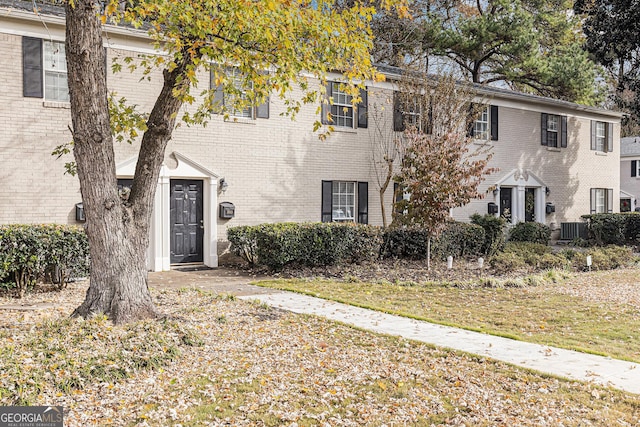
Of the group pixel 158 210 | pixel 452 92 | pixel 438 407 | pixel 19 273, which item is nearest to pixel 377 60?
pixel 452 92

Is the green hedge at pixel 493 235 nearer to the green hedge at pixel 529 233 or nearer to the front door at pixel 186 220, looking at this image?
the green hedge at pixel 529 233

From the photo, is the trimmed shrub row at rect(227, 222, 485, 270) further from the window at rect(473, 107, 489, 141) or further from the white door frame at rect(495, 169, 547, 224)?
the white door frame at rect(495, 169, 547, 224)

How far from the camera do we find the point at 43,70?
12375 mm

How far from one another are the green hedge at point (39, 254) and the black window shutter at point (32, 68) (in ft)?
11.1

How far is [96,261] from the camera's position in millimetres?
7020

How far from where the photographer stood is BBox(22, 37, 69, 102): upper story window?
12.2 meters

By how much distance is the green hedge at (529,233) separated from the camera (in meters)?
19.5

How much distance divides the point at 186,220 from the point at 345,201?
4790mm

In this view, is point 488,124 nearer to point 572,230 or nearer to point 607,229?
point 572,230

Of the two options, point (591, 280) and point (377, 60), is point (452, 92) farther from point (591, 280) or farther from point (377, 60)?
point (377, 60)

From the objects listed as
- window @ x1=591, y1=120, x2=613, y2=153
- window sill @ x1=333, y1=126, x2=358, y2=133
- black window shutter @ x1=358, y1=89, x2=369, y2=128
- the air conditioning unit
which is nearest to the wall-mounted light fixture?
window sill @ x1=333, y1=126, x2=358, y2=133

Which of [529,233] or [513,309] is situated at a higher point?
[529,233]

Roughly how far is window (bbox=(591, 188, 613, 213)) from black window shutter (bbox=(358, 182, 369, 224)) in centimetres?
1184

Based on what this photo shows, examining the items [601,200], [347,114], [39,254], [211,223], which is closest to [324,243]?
[211,223]
